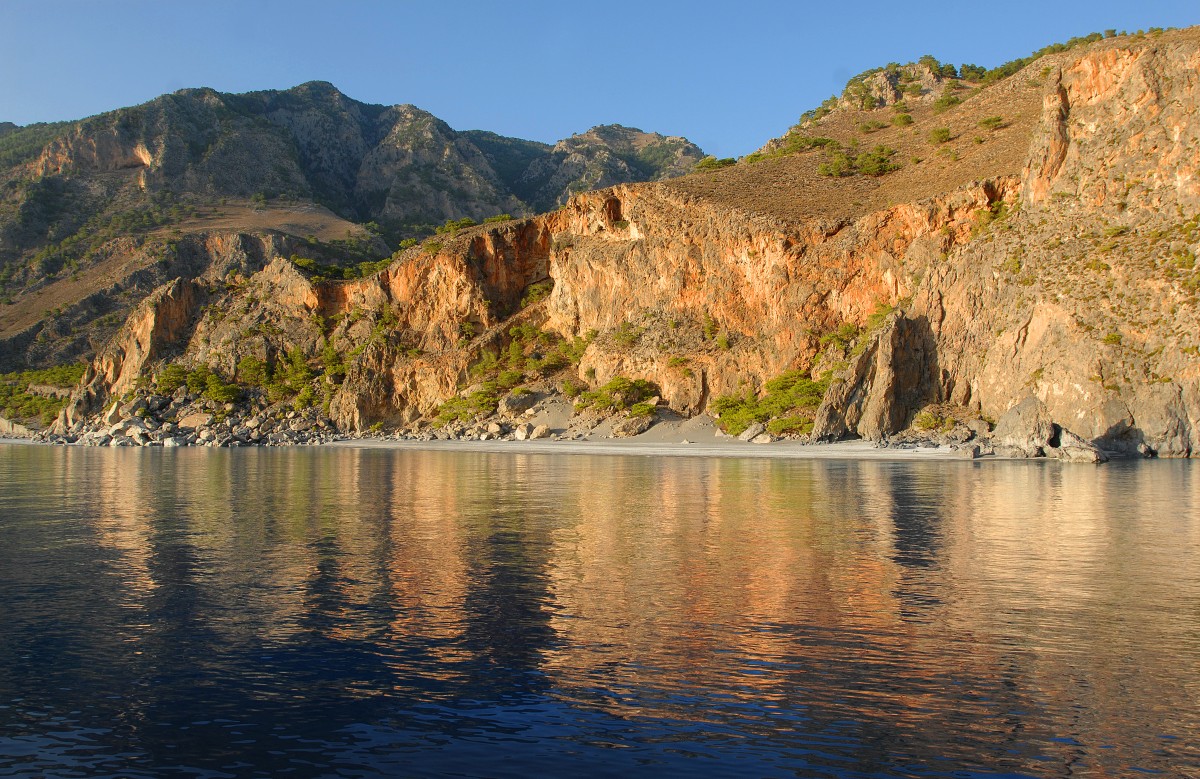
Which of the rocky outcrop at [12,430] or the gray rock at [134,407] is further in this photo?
the rocky outcrop at [12,430]

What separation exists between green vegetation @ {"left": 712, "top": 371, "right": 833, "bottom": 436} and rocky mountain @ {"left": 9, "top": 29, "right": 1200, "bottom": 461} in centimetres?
20

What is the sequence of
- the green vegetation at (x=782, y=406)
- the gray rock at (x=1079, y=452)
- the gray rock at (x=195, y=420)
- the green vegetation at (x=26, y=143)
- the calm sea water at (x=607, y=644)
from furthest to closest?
1. the green vegetation at (x=26, y=143)
2. the gray rock at (x=195, y=420)
3. the green vegetation at (x=782, y=406)
4. the gray rock at (x=1079, y=452)
5. the calm sea water at (x=607, y=644)

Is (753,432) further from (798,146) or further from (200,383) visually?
(200,383)

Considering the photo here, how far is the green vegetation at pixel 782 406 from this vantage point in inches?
2623

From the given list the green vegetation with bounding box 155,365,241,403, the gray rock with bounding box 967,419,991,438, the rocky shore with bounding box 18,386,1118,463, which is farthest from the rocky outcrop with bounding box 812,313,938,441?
the green vegetation with bounding box 155,365,241,403

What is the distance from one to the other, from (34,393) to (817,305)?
3876 inches

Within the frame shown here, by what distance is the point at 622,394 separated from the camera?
258 ft

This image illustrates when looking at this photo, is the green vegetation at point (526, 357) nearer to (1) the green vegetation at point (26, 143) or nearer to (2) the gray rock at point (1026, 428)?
(2) the gray rock at point (1026, 428)

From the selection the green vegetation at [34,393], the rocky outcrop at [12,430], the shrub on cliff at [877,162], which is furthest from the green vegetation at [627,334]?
the green vegetation at [34,393]

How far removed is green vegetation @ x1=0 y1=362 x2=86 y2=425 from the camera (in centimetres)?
11162

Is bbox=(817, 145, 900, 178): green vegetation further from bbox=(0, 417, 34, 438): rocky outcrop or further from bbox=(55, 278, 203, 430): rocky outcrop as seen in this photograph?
bbox=(0, 417, 34, 438): rocky outcrop

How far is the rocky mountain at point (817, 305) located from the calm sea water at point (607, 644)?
102 ft

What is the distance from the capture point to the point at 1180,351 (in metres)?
48.7

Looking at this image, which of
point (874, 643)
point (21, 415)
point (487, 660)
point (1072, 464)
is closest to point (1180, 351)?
point (1072, 464)
